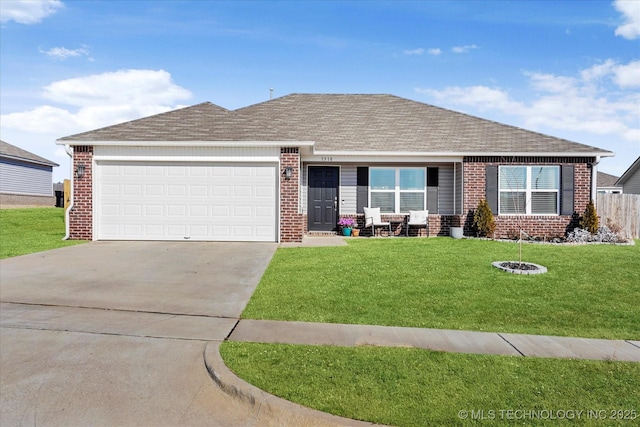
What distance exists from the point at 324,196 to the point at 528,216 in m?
7.44

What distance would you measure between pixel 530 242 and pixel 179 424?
42.8 feet

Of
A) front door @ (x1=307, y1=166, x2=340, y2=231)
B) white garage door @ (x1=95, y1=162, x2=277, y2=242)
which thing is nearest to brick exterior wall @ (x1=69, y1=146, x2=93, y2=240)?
white garage door @ (x1=95, y1=162, x2=277, y2=242)

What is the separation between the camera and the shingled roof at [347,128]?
41.0 feet

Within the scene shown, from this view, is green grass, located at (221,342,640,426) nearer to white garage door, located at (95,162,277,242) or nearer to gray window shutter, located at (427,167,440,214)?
white garage door, located at (95,162,277,242)

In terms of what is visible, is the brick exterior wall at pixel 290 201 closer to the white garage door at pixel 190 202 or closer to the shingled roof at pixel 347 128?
the white garage door at pixel 190 202

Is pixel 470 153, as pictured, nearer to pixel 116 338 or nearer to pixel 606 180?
pixel 116 338

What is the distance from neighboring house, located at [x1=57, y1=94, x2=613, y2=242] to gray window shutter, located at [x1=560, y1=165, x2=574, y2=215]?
0.14ft

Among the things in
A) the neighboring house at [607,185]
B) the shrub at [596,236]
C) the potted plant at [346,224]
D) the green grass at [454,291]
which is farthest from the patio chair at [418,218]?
the neighboring house at [607,185]

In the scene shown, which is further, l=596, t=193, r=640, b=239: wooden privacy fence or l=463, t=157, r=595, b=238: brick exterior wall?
l=596, t=193, r=640, b=239: wooden privacy fence

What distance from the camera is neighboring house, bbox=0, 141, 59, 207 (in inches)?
1067

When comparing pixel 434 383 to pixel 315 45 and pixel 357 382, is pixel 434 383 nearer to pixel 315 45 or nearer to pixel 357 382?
pixel 357 382

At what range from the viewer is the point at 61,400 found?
3.06 meters

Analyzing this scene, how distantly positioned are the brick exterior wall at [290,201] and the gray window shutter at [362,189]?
11.1 feet

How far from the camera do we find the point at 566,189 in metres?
14.3
